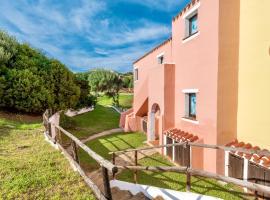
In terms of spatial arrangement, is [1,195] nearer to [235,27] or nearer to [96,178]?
[96,178]

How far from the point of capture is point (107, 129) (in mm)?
23094

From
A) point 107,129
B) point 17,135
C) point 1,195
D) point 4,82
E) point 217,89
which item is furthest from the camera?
point 107,129

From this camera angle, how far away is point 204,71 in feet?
33.3

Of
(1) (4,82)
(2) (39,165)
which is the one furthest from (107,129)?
(2) (39,165)

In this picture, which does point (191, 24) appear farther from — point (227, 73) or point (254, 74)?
point (254, 74)

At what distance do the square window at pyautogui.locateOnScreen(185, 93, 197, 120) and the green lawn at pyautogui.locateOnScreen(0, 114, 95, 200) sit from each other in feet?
22.6

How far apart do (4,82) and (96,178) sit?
475 inches

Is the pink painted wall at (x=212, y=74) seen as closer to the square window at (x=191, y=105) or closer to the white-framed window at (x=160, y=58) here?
the square window at (x=191, y=105)

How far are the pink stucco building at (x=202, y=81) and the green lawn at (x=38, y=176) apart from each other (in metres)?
5.92

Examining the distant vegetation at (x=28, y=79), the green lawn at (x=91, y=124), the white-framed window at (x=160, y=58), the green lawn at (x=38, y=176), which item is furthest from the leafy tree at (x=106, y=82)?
the green lawn at (x=38, y=176)

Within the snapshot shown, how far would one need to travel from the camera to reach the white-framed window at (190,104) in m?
11.5

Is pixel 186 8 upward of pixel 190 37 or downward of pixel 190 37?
upward

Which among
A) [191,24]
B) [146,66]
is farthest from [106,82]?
[191,24]

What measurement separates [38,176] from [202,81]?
25.0 feet
